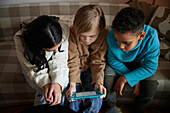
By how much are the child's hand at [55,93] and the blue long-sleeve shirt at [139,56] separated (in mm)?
428

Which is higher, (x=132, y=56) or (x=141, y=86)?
(x=132, y=56)

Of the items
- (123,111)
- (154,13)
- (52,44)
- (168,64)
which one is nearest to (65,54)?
(52,44)

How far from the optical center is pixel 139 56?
3.04ft

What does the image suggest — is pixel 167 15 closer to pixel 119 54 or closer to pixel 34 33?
pixel 119 54

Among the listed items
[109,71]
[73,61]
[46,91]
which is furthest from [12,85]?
[109,71]

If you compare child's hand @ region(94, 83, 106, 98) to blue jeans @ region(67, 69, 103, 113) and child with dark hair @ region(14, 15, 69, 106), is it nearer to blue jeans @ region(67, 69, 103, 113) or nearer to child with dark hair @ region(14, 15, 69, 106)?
blue jeans @ region(67, 69, 103, 113)

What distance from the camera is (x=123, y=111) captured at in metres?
1.14

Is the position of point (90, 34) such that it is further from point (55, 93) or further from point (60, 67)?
point (55, 93)

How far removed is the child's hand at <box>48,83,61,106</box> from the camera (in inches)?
30.3

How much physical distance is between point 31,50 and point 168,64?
1104 mm

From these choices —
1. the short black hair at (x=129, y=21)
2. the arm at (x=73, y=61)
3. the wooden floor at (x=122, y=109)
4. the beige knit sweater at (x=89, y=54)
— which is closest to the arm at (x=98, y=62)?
the beige knit sweater at (x=89, y=54)

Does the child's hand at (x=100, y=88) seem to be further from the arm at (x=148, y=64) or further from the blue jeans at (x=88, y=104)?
the arm at (x=148, y=64)

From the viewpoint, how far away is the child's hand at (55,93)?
0.77 m

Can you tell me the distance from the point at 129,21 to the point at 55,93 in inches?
22.7
